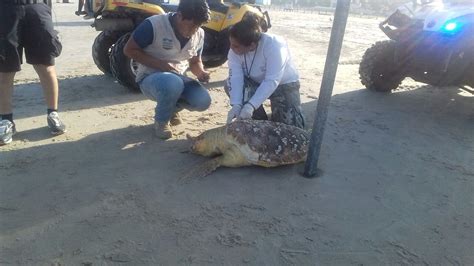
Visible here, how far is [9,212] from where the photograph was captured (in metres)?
2.33

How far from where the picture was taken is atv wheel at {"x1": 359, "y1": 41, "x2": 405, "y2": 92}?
5.41 m

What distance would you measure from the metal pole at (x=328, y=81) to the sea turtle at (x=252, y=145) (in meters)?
0.17

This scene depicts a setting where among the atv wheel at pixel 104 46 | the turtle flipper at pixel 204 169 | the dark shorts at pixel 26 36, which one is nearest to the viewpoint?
the turtle flipper at pixel 204 169

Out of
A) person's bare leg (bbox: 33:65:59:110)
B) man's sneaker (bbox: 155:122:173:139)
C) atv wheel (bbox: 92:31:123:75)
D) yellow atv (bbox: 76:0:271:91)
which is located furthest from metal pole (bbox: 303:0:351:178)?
atv wheel (bbox: 92:31:123:75)

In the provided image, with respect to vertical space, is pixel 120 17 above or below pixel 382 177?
above

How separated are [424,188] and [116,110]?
10.2ft

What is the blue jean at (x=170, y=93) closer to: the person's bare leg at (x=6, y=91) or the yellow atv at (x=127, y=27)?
the person's bare leg at (x=6, y=91)

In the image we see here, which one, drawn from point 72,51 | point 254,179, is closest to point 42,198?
point 254,179

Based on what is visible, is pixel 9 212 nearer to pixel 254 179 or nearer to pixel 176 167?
pixel 176 167

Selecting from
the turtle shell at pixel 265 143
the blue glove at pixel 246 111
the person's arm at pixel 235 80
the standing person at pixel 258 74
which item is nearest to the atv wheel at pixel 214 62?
the standing person at pixel 258 74

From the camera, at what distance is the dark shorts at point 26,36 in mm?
3062

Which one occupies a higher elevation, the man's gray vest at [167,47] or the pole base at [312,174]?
the man's gray vest at [167,47]

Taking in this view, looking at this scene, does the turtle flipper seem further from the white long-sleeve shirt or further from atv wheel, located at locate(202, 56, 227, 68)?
atv wheel, located at locate(202, 56, 227, 68)

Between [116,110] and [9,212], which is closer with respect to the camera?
[9,212]
